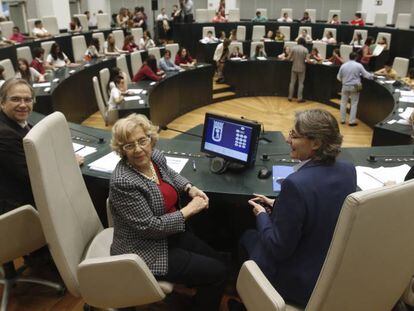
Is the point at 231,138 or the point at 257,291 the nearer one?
the point at 257,291

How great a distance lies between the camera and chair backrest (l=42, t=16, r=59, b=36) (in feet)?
34.7

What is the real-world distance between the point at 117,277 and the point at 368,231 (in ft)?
3.72

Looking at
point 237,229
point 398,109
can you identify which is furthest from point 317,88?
point 237,229

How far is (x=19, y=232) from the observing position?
2281 mm

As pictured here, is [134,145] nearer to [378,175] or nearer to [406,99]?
[378,175]

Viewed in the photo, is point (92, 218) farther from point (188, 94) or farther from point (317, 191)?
point (188, 94)

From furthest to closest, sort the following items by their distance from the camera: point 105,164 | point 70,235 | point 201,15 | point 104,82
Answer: point 201,15 → point 104,82 → point 105,164 → point 70,235

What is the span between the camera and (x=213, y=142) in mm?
2689

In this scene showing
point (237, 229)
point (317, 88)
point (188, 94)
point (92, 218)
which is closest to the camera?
point (92, 218)

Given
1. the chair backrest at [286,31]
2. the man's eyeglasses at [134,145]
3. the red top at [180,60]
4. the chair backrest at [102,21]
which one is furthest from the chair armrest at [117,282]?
the chair backrest at [102,21]

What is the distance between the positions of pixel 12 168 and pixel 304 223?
165 cm

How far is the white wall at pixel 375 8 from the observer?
12984 millimetres

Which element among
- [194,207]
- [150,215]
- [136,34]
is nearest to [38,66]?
[136,34]

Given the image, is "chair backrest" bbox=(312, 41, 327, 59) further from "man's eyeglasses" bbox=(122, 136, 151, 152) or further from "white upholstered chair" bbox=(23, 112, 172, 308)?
"white upholstered chair" bbox=(23, 112, 172, 308)
